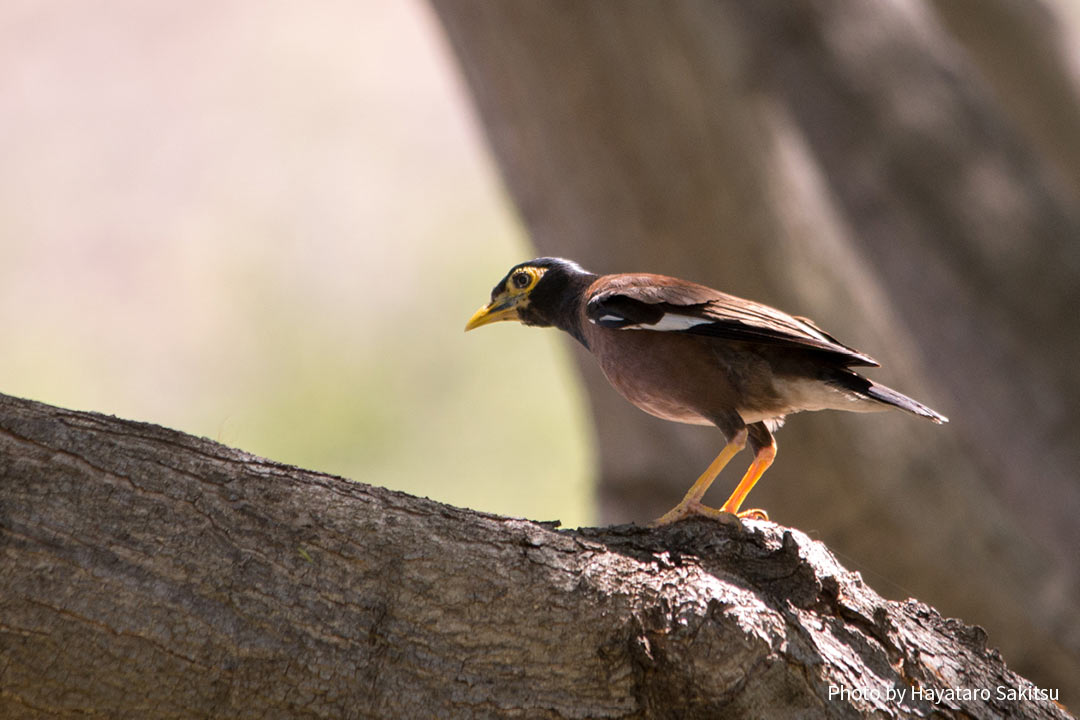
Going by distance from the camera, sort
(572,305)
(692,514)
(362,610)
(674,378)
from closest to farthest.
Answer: (362,610), (692,514), (674,378), (572,305)

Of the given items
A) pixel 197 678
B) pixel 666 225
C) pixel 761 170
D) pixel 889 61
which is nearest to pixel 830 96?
pixel 889 61

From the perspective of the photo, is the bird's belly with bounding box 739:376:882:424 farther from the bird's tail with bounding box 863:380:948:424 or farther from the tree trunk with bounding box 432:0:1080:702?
the tree trunk with bounding box 432:0:1080:702

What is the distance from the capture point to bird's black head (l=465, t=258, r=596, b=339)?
16.1 feet

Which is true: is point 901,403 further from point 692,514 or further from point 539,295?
point 539,295

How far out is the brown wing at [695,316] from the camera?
3.96m

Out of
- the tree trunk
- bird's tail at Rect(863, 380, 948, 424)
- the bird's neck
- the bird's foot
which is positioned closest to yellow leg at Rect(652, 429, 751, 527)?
the bird's foot

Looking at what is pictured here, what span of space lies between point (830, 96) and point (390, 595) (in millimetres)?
5917

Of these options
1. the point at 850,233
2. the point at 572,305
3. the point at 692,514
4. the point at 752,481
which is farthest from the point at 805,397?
the point at 850,233

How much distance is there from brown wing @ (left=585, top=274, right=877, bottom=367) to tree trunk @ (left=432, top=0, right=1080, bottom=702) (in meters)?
2.27

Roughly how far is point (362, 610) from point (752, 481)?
6.39 ft

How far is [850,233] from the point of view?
7363mm

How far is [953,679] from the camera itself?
128 inches

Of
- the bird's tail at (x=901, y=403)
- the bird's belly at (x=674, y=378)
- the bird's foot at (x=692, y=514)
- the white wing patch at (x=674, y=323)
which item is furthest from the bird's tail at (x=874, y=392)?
the bird's foot at (x=692, y=514)

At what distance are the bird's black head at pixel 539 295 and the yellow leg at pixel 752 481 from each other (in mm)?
1046
